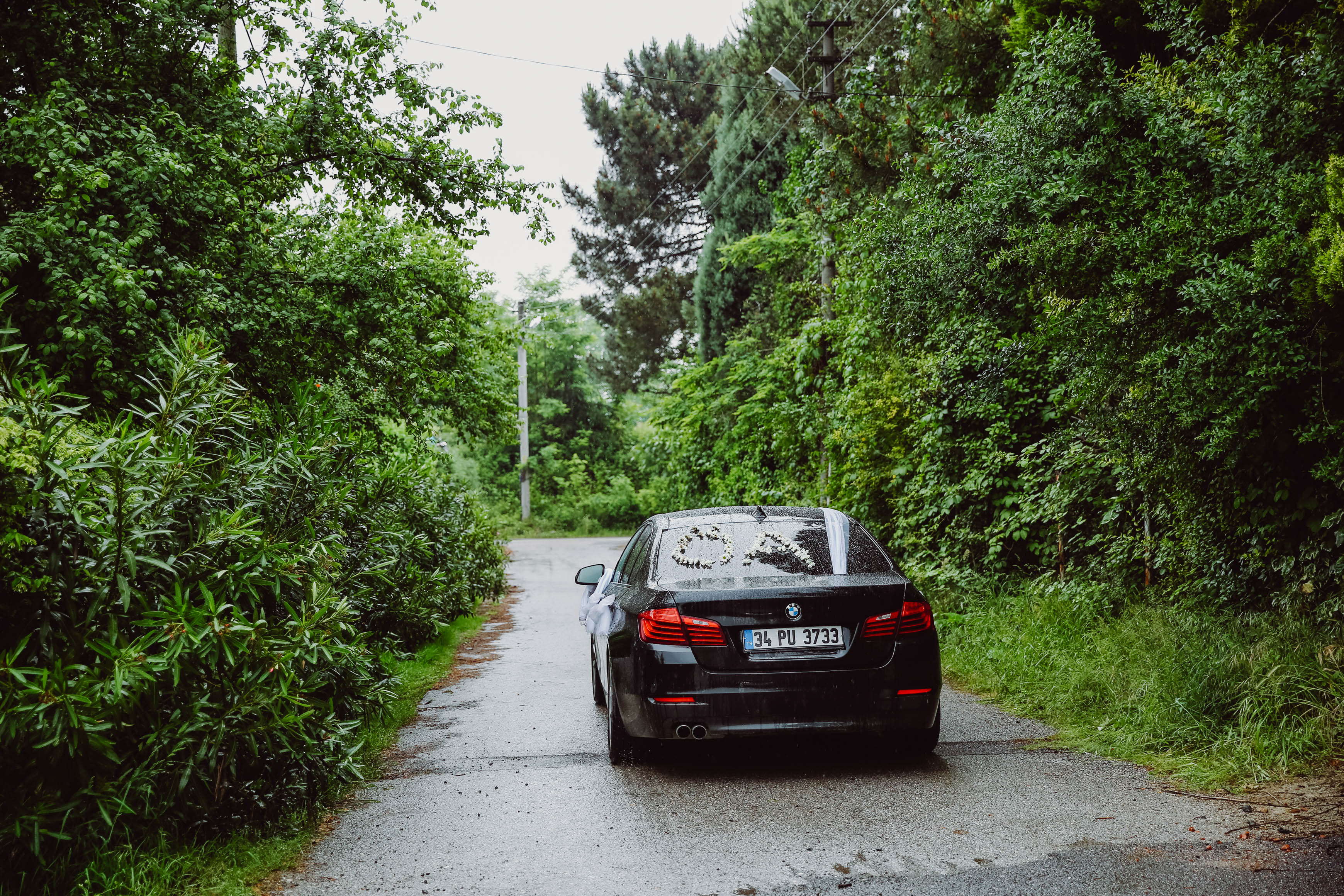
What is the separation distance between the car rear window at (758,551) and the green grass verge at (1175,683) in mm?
1724

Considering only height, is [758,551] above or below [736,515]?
below

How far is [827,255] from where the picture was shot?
43.8ft

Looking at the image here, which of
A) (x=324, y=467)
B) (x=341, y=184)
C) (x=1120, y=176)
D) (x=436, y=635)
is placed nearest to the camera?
(x=324, y=467)

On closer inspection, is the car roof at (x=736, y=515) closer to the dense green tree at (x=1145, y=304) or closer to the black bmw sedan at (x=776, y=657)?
the black bmw sedan at (x=776, y=657)

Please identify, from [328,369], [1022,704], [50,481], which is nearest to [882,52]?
[328,369]

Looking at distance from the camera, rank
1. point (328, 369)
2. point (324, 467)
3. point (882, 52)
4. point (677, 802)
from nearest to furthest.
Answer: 1. point (677, 802)
2. point (324, 467)
3. point (328, 369)
4. point (882, 52)

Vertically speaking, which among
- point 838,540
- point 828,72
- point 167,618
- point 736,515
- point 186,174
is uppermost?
point 828,72

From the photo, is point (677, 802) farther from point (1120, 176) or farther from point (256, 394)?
point (256, 394)

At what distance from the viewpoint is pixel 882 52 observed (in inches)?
552

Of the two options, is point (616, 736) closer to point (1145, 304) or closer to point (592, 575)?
point (592, 575)

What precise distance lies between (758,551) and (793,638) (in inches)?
29.8

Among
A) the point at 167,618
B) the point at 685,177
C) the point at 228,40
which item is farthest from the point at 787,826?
the point at 685,177

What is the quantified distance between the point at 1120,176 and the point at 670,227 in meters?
31.9

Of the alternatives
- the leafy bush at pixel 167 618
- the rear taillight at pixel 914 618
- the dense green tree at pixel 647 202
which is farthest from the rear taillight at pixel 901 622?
the dense green tree at pixel 647 202
